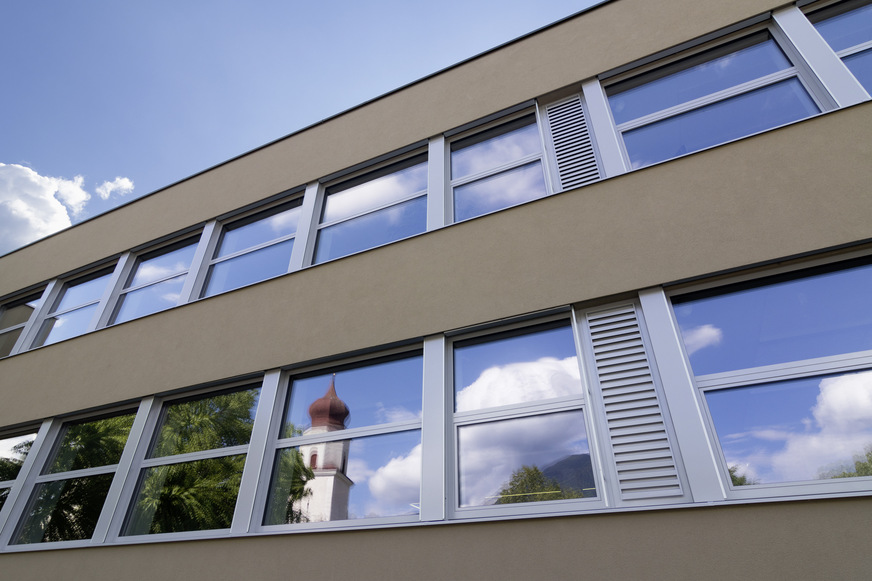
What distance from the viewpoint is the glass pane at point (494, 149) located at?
18.5ft

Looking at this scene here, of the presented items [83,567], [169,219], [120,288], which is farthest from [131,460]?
[169,219]

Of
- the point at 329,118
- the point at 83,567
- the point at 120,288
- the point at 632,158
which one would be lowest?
the point at 83,567

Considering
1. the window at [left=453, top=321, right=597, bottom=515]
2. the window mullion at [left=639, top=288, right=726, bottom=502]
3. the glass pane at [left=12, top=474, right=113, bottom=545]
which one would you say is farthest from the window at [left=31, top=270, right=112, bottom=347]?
the window mullion at [left=639, top=288, right=726, bottom=502]

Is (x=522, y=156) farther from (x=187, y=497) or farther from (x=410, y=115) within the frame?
(x=187, y=497)

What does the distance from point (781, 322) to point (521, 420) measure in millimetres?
1935

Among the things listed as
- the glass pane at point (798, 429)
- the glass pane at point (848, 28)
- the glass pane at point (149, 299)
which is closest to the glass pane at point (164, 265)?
the glass pane at point (149, 299)

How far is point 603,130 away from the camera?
16.4 feet

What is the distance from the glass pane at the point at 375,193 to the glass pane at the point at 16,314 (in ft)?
19.9

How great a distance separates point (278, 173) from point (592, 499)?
5.65 meters

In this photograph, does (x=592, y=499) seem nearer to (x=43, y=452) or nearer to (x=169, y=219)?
(x=43, y=452)

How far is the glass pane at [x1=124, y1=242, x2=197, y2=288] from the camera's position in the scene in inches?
293

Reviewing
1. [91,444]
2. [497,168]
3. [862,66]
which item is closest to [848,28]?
[862,66]

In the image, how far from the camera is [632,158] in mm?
4898

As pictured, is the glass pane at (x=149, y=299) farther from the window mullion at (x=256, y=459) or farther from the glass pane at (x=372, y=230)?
the window mullion at (x=256, y=459)
